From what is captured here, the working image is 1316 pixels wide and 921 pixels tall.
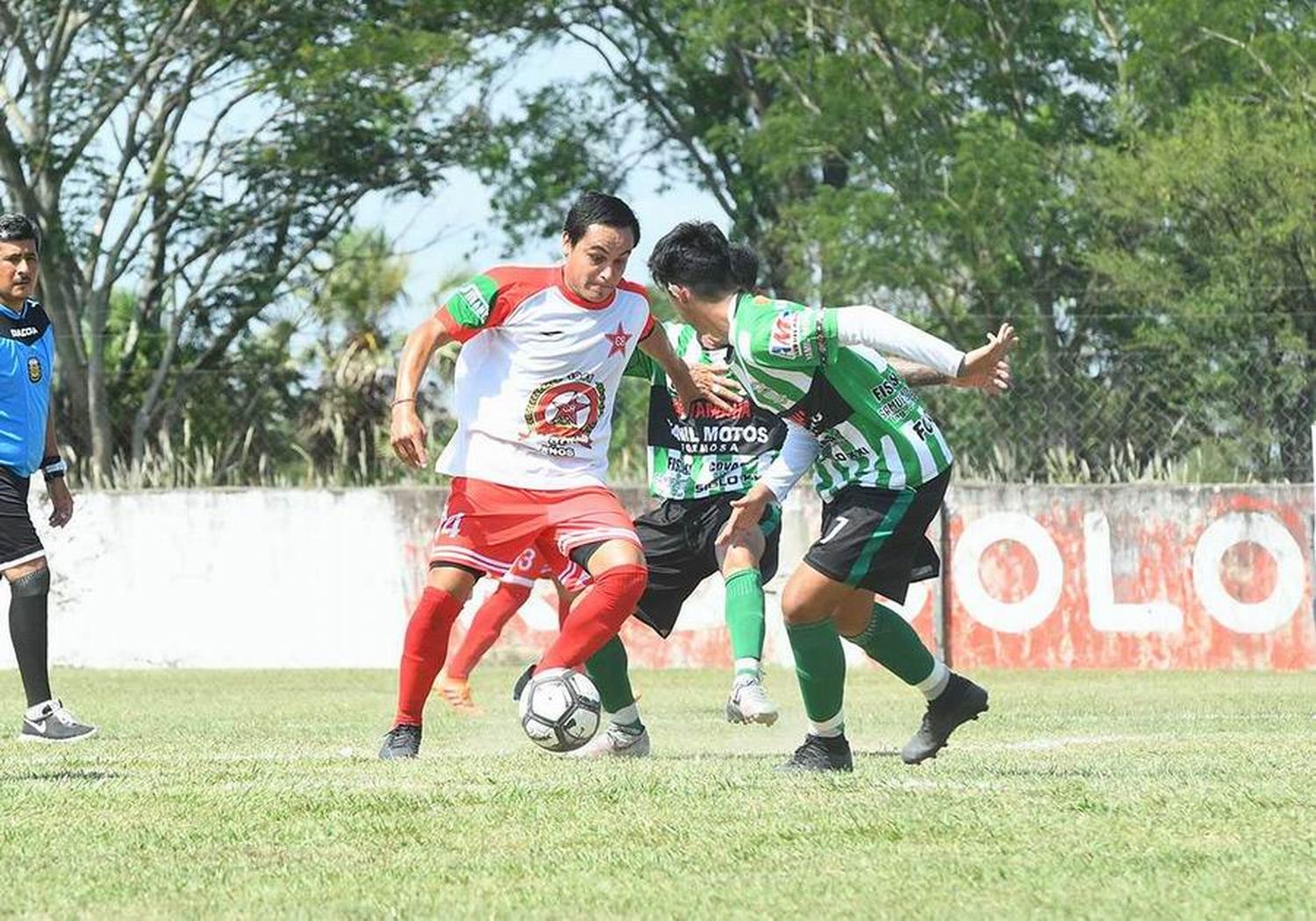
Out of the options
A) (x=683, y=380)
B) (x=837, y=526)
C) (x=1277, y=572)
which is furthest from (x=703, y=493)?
(x=1277, y=572)

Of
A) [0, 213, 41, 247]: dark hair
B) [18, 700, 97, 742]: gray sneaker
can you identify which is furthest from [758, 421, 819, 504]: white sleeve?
[0, 213, 41, 247]: dark hair

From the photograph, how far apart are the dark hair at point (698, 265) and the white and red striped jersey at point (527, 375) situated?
1.55 feet

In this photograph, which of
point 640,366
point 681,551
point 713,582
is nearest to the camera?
point 640,366

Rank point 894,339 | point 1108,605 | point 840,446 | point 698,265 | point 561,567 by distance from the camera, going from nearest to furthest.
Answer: point 894,339 < point 840,446 < point 698,265 < point 561,567 < point 1108,605

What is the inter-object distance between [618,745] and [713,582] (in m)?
8.88

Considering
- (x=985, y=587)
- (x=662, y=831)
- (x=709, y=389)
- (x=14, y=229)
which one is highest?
(x=14, y=229)

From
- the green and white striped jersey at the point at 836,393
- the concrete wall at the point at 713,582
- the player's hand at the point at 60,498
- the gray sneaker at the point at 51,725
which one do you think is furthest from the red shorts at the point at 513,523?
the concrete wall at the point at 713,582

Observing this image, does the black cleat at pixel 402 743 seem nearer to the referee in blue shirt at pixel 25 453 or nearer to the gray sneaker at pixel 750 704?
the gray sneaker at pixel 750 704

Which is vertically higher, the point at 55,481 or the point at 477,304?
the point at 477,304

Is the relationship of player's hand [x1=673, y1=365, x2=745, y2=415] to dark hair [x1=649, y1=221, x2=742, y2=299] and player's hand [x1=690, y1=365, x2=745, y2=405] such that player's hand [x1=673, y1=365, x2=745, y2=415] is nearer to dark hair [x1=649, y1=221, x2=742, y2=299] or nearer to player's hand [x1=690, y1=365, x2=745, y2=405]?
player's hand [x1=690, y1=365, x2=745, y2=405]

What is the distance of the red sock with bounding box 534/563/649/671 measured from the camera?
26.0 ft

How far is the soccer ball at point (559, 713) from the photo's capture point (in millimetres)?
7566

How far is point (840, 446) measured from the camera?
759cm

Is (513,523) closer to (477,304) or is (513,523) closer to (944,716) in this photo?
(477,304)
